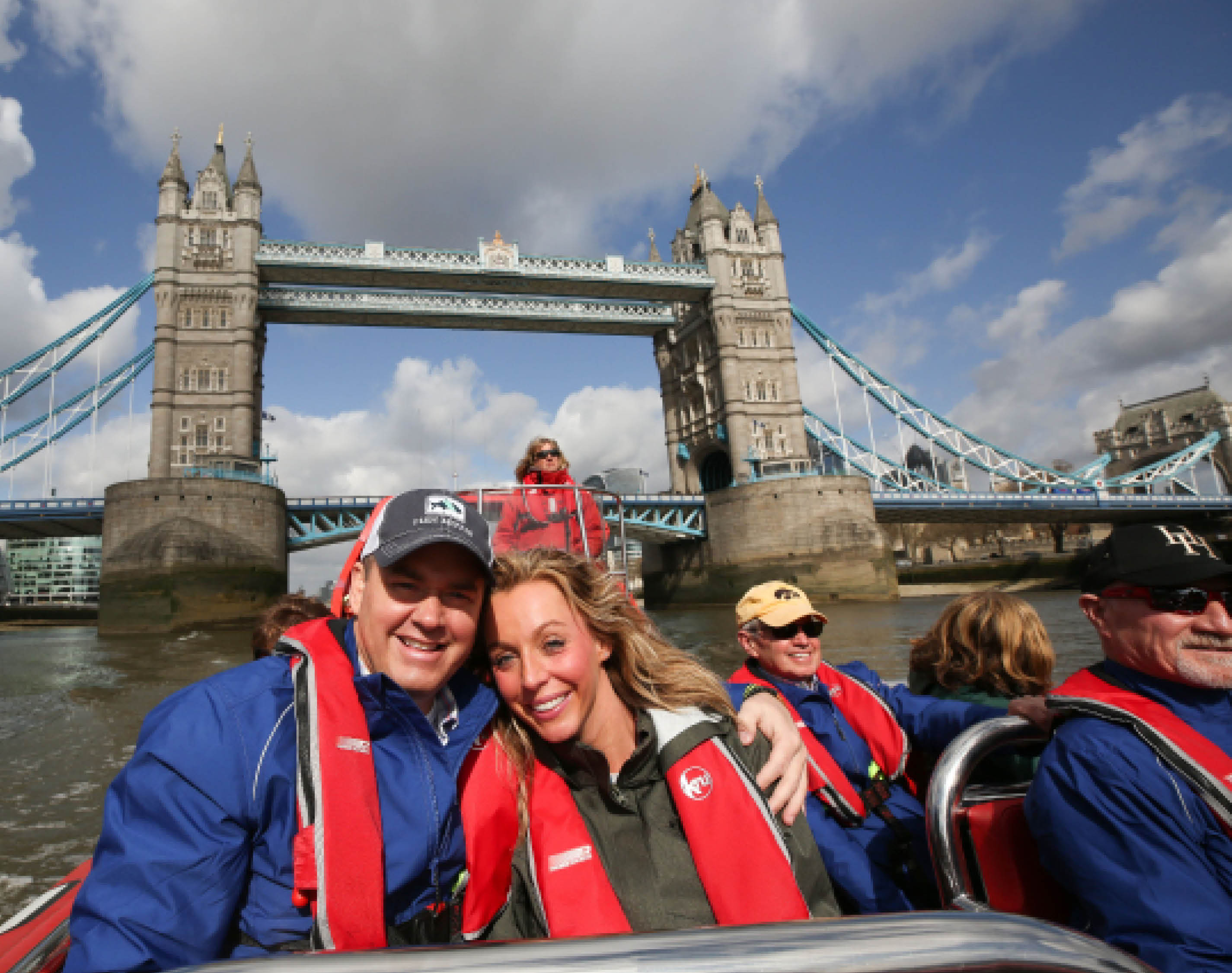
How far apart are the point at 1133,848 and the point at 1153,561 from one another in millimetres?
597

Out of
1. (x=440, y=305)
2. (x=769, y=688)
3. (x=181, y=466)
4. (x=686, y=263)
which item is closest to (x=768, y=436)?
(x=686, y=263)

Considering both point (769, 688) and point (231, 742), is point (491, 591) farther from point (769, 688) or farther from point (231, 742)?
point (769, 688)

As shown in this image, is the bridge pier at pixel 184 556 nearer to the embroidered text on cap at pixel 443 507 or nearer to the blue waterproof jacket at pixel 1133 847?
the embroidered text on cap at pixel 443 507

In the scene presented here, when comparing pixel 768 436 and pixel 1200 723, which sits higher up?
pixel 768 436

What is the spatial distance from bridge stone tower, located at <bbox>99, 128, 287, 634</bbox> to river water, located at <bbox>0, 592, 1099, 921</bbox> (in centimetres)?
174

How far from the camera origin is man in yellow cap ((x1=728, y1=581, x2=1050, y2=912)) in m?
1.86

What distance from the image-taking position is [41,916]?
1.51m

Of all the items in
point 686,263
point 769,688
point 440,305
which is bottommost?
point 769,688

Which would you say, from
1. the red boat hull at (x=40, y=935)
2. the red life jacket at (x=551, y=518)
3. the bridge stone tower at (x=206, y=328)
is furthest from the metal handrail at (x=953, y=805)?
the bridge stone tower at (x=206, y=328)

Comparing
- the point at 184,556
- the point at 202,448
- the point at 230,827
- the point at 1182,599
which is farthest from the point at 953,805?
the point at 202,448

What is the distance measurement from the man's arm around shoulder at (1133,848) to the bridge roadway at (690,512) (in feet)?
73.9

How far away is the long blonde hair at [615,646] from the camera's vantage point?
163cm

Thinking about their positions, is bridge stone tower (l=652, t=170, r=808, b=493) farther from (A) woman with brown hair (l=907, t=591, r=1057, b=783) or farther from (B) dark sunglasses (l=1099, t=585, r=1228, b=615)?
(B) dark sunglasses (l=1099, t=585, r=1228, b=615)

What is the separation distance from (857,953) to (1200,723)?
133cm
